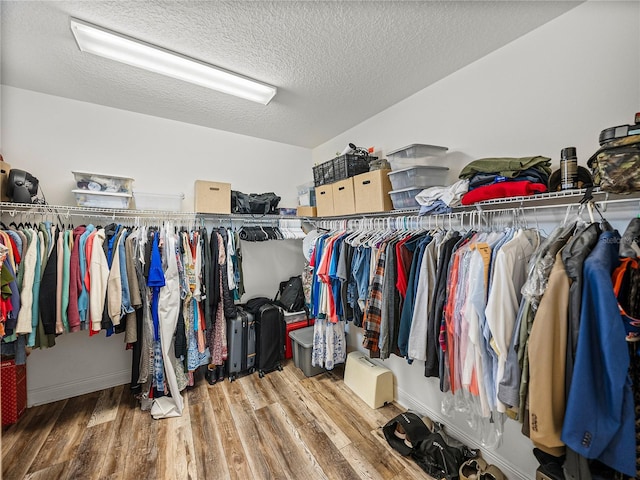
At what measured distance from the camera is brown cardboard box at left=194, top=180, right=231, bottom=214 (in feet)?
8.19

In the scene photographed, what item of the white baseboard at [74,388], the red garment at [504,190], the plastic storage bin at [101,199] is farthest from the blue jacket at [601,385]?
the white baseboard at [74,388]

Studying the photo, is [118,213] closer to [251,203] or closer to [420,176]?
[251,203]

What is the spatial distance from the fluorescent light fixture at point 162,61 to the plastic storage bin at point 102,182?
0.92 meters

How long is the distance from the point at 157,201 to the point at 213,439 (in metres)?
2.04

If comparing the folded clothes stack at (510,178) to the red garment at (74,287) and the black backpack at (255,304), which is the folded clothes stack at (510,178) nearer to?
the black backpack at (255,304)

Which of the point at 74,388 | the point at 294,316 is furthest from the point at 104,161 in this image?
the point at 294,316

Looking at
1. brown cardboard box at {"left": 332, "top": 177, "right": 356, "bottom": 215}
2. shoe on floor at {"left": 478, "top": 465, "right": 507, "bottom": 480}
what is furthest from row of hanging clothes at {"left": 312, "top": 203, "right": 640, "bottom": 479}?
brown cardboard box at {"left": 332, "top": 177, "right": 356, "bottom": 215}

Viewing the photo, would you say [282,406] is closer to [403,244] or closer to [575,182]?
[403,244]

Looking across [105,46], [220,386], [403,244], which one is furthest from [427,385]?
Answer: [105,46]

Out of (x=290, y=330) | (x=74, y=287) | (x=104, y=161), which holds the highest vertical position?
(x=104, y=161)

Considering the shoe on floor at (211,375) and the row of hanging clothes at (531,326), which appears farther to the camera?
the shoe on floor at (211,375)

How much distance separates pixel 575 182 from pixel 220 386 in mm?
3076

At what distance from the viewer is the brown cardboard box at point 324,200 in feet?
8.60

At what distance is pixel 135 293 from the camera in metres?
2.06
